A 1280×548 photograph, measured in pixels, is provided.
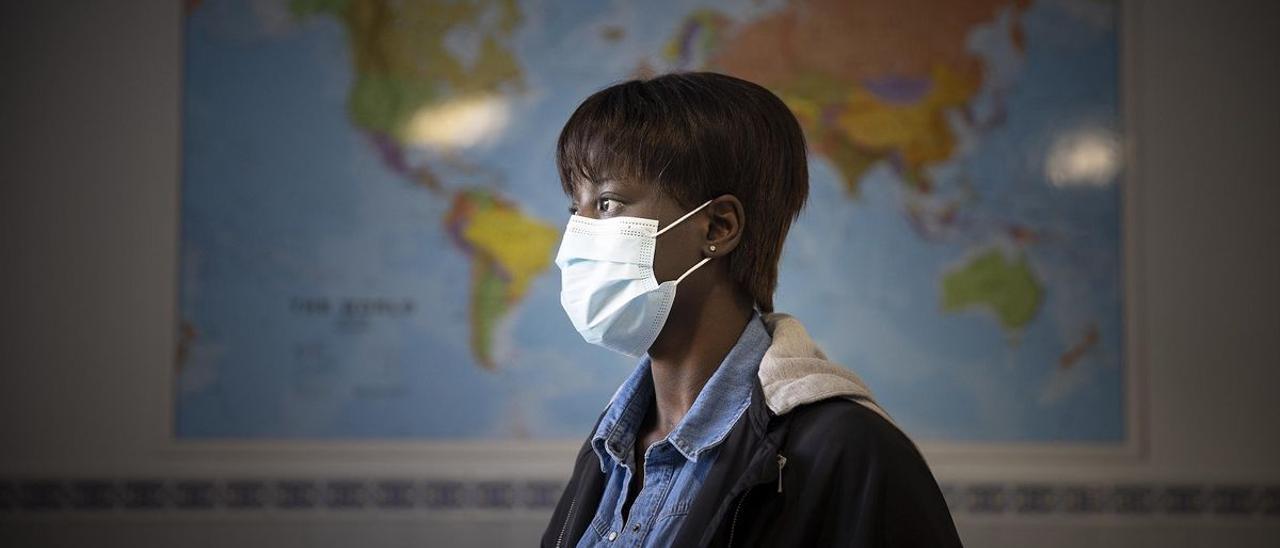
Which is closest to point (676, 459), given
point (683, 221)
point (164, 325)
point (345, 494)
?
point (683, 221)

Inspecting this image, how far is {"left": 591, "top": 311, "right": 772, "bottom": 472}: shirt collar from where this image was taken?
134 centimetres

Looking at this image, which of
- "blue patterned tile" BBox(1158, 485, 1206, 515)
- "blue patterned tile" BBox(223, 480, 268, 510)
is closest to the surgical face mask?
"blue patterned tile" BBox(223, 480, 268, 510)

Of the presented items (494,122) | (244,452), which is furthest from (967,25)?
(244,452)

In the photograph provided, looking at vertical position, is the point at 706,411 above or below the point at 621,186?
below

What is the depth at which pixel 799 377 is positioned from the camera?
1276 mm

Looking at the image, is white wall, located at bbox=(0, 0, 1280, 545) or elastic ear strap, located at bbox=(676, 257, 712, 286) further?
white wall, located at bbox=(0, 0, 1280, 545)

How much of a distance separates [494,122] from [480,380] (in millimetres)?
816

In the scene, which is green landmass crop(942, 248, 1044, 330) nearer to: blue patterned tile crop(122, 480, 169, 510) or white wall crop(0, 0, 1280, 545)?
white wall crop(0, 0, 1280, 545)

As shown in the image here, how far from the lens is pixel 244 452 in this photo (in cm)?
334

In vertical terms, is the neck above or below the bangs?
below

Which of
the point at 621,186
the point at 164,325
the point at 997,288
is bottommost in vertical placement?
the point at 164,325

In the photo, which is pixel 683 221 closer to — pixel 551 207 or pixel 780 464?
pixel 780 464

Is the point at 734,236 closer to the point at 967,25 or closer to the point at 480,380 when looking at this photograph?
the point at 480,380

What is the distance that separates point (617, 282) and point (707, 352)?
6.7 inches
